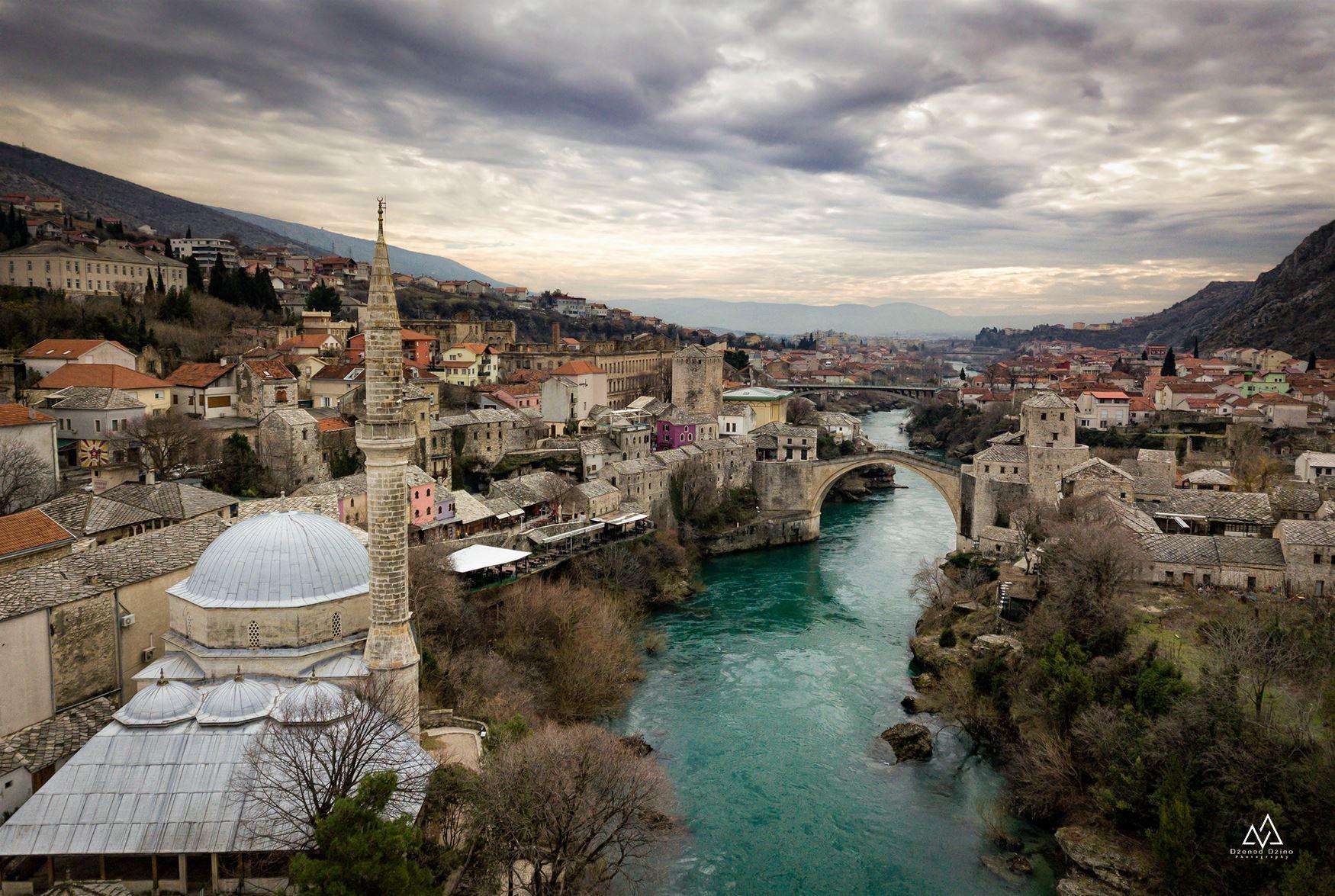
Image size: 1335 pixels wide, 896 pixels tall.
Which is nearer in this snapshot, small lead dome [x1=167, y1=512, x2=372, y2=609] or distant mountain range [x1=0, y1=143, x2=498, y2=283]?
small lead dome [x1=167, y1=512, x2=372, y2=609]

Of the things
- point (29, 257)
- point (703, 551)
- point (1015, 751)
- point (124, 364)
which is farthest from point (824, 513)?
point (29, 257)

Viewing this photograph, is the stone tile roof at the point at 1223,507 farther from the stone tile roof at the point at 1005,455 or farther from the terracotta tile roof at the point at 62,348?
the terracotta tile roof at the point at 62,348

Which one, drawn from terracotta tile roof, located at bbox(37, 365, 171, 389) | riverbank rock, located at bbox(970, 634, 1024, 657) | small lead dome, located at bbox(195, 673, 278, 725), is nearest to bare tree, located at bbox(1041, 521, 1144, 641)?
riverbank rock, located at bbox(970, 634, 1024, 657)

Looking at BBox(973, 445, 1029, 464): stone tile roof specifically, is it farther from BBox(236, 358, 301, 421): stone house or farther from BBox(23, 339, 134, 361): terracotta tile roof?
BBox(23, 339, 134, 361): terracotta tile roof

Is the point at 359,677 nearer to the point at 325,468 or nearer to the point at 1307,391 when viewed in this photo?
the point at 325,468

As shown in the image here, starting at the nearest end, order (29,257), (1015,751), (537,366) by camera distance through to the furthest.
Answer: (1015,751) → (29,257) → (537,366)
